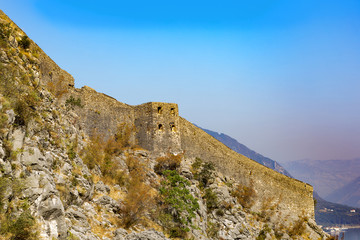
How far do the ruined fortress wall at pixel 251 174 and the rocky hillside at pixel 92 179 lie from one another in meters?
0.45

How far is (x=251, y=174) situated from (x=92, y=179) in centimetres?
1883

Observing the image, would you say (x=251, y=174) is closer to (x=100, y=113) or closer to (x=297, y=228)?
(x=297, y=228)

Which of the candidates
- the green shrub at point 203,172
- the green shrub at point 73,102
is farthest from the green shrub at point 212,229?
the green shrub at point 73,102

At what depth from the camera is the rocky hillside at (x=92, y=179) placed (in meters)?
11.1

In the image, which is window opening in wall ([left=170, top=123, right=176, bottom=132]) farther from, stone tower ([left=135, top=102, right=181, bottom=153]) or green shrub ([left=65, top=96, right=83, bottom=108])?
green shrub ([left=65, top=96, right=83, bottom=108])

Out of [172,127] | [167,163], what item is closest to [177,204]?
[167,163]

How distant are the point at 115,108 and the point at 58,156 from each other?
1239cm

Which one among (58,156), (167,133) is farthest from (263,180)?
(58,156)

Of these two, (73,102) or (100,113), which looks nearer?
(73,102)

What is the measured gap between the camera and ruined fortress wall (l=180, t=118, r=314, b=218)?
97.4 feet

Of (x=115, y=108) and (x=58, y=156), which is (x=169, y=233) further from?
(x=115, y=108)

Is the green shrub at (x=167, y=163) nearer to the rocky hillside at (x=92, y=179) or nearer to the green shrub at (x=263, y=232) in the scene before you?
the rocky hillside at (x=92, y=179)

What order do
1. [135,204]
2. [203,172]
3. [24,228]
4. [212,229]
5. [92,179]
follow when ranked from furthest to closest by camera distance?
1. [203,172]
2. [212,229]
3. [135,204]
4. [92,179]
5. [24,228]

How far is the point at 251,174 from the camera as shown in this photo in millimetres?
32188
